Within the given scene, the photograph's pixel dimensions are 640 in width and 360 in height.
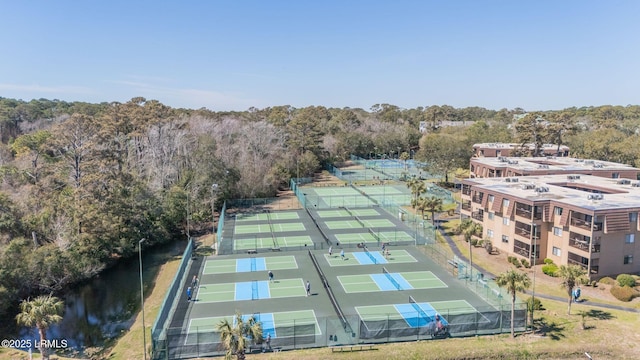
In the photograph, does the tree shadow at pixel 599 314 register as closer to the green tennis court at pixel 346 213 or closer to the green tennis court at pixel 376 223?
the green tennis court at pixel 376 223

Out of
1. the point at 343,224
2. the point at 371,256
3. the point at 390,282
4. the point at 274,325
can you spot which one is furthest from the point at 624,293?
the point at 343,224

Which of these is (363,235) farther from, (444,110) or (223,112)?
(444,110)

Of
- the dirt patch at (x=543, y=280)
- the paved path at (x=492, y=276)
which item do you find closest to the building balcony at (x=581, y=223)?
the dirt patch at (x=543, y=280)

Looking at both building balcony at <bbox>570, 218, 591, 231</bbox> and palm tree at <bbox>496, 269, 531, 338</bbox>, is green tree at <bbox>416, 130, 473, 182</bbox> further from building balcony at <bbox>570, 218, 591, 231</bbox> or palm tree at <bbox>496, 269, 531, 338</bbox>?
palm tree at <bbox>496, 269, 531, 338</bbox>

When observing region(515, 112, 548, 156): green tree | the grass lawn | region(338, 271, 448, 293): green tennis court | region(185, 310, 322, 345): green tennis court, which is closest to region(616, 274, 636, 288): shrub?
the grass lawn

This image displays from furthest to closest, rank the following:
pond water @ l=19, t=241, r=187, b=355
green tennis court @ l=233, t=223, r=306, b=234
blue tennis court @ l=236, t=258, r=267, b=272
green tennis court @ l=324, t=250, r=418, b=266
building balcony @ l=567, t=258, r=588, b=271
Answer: green tennis court @ l=233, t=223, r=306, b=234 → green tennis court @ l=324, t=250, r=418, b=266 → blue tennis court @ l=236, t=258, r=267, b=272 → building balcony @ l=567, t=258, r=588, b=271 → pond water @ l=19, t=241, r=187, b=355

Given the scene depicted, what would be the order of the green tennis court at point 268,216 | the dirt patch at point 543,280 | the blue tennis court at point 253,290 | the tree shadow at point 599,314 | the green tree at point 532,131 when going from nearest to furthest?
the tree shadow at point 599,314 → the dirt patch at point 543,280 → the blue tennis court at point 253,290 → the green tennis court at point 268,216 → the green tree at point 532,131
